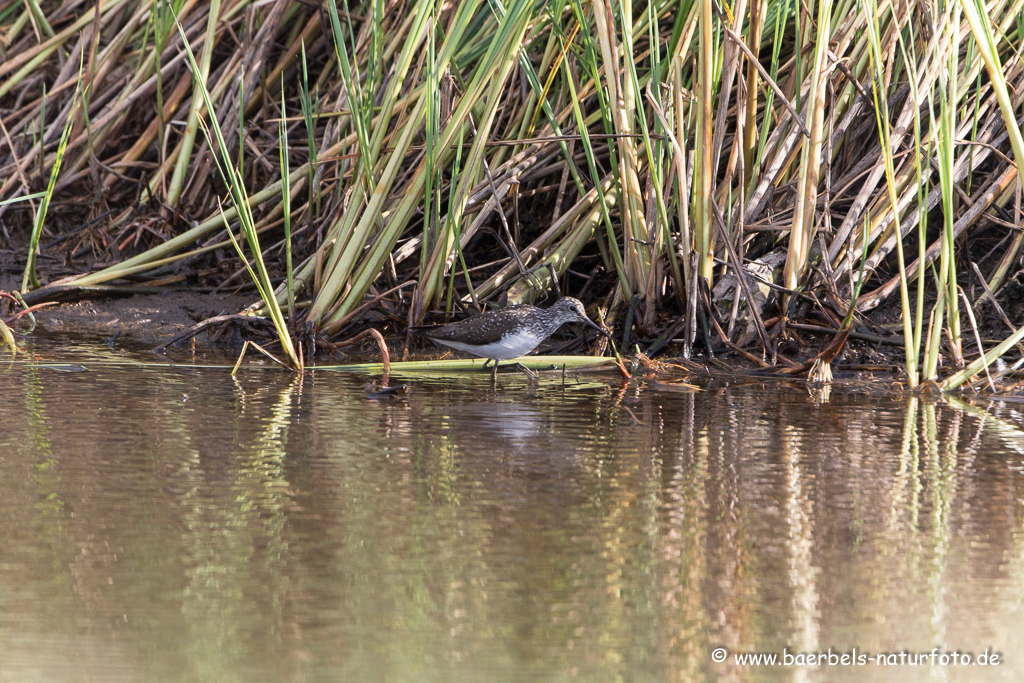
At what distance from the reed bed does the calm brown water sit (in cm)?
101

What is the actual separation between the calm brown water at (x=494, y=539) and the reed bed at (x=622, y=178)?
1.01m

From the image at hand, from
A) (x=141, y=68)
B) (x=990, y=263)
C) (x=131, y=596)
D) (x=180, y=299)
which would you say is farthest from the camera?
(x=141, y=68)

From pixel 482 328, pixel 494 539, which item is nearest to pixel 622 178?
pixel 482 328

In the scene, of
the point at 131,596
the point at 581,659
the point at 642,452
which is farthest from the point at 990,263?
the point at 131,596

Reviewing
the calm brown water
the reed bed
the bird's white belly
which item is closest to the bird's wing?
the bird's white belly

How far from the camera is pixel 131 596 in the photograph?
225cm

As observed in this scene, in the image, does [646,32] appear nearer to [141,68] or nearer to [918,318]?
[918,318]

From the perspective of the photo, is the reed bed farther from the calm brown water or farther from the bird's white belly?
the calm brown water

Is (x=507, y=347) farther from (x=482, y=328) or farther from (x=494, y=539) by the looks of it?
(x=494, y=539)

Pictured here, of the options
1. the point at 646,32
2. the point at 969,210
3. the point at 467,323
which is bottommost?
the point at 467,323

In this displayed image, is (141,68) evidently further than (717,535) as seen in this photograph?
Yes

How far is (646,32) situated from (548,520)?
3.78 metres

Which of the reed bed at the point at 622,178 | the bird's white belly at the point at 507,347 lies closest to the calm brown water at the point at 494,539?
the bird's white belly at the point at 507,347

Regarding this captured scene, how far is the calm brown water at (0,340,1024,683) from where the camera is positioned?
2.05 meters
